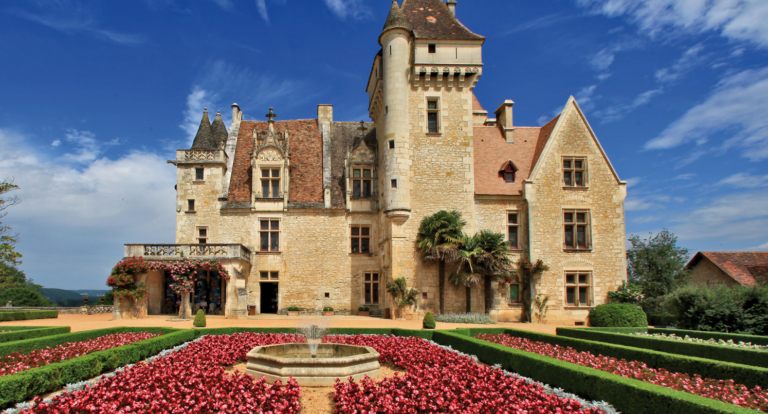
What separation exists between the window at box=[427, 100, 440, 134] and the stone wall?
576cm

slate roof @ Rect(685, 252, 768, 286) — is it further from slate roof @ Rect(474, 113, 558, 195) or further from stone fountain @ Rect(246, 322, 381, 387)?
stone fountain @ Rect(246, 322, 381, 387)

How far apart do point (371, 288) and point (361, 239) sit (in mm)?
2795

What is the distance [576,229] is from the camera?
25.4m

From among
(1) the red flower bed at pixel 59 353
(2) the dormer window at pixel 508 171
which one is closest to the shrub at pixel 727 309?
(2) the dormer window at pixel 508 171

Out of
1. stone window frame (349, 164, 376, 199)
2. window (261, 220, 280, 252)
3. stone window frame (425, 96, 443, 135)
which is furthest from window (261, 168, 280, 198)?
stone window frame (425, 96, 443, 135)

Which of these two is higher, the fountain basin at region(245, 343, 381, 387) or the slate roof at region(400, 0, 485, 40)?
the slate roof at region(400, 0, 485, 40)

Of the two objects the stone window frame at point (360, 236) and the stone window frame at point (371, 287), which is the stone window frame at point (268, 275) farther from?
the stone window frame at point (371, 287)

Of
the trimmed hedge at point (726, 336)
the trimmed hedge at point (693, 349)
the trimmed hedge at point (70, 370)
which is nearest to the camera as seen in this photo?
the trimmed hedge at point (70, 370)

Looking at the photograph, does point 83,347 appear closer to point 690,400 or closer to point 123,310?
point 123,310

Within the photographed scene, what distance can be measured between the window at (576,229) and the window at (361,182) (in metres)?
10.8

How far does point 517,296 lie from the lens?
2509 cm

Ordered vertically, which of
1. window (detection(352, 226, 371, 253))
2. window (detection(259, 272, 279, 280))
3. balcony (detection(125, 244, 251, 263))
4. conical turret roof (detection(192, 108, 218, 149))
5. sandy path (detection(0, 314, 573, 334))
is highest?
conical turret roof (detection(192, 108, 218, 149))

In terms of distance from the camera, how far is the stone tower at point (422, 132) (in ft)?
80.2

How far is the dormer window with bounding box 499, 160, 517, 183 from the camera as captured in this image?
1040 inches
